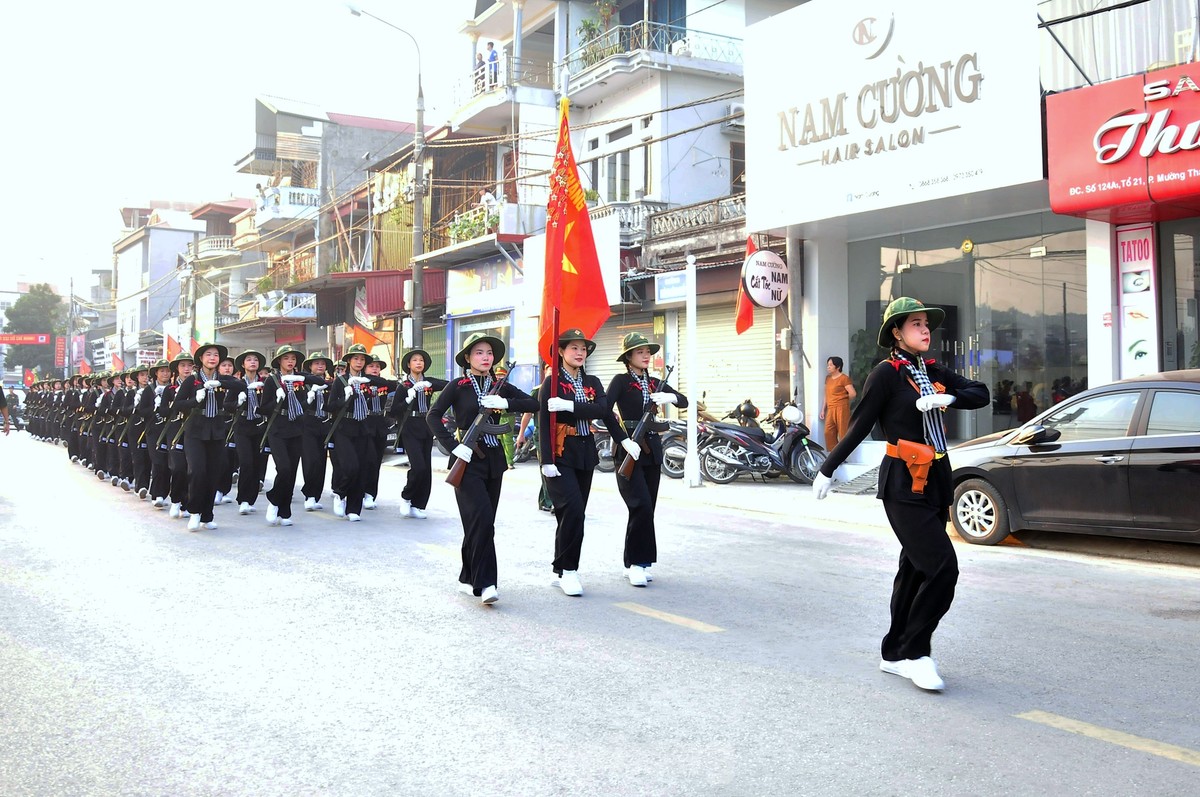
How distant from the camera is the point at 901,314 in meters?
5.47

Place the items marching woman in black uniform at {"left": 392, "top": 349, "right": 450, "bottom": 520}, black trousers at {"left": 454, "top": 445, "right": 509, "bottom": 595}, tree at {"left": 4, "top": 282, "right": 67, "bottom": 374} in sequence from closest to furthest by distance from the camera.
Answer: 1. black trousers at {"left": 454, "top": 445, "right": 509, "bottom": 595}
2. marching woman in black uniform at {"left": 392, "top": 349, "right": 450, "bottom": 520}
3. tree at {"left": 4, "top": 282, "right": 67, "bottom": 374}

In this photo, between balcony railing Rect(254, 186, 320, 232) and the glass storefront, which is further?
balcony railing Rect(254, 186, 320, 232)

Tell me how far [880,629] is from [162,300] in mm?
68052

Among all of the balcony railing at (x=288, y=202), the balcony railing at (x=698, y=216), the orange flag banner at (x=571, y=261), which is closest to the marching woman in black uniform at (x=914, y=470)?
the orange flag banner at (x=571, y=261)

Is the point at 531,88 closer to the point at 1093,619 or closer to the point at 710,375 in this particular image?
the point at 710,375

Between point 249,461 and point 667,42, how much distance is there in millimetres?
15020

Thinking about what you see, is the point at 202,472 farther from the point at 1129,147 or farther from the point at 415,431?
the point at 1129,147

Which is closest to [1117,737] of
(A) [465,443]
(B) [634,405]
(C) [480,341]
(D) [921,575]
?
(D) [921,575]

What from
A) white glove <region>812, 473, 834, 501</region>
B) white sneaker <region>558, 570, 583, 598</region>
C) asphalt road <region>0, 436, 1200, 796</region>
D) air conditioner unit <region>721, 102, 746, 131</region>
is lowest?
asphalt road <region>0, 436, 1200, 796</region>

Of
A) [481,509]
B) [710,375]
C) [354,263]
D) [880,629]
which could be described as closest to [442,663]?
[481,509]

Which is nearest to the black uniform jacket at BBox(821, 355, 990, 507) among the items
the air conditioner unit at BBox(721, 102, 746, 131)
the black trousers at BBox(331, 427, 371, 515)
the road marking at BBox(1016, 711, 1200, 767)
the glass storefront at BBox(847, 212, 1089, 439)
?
the road marking at BBox(1016, 711, 1200, 767)

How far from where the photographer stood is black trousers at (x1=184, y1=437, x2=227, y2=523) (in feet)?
37.7

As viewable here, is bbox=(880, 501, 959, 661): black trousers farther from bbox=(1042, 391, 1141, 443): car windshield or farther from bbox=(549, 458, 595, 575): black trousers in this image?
bbox=(1042, 391, 1141, 443): car windshield

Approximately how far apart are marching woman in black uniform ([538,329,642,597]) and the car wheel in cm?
415
